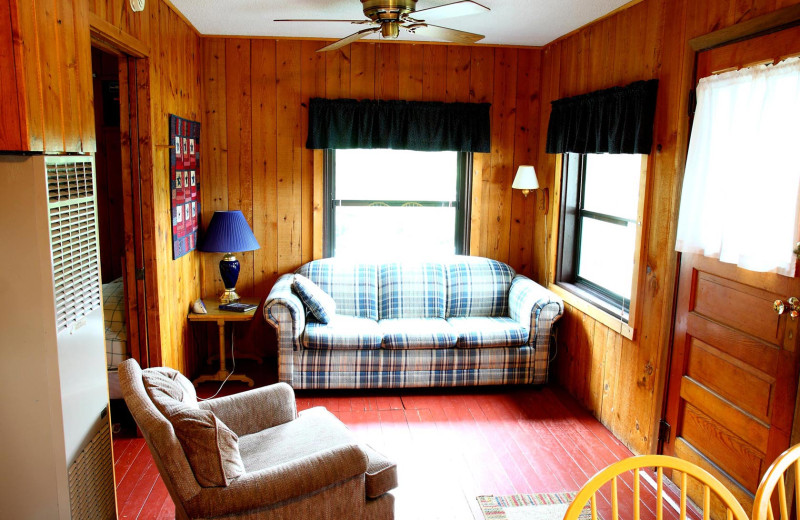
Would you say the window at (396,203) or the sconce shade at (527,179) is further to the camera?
the window at (396,203)

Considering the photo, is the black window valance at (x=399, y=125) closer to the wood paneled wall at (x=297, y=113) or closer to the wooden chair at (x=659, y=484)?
the wood paneled wall at (x=297, y=113)

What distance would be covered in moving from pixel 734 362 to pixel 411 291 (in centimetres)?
242

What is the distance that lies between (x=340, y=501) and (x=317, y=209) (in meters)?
2.88

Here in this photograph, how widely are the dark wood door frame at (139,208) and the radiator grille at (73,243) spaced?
1.26 metres

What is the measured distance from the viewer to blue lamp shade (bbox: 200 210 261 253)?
14.2 ft

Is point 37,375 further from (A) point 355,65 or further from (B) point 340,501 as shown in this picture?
(A) point 355,65

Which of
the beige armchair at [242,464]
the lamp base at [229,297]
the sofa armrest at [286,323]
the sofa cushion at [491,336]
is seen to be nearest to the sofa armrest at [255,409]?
the beige armchair at [242,464]

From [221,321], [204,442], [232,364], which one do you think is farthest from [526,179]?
[204,442]

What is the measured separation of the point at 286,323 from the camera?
4.06m

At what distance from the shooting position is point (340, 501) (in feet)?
7.54

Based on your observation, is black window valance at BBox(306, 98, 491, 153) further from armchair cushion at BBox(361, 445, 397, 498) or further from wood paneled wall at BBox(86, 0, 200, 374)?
armchair cushion at BBox(361, 445, 397, 498)

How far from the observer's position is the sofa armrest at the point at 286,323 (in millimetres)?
4047

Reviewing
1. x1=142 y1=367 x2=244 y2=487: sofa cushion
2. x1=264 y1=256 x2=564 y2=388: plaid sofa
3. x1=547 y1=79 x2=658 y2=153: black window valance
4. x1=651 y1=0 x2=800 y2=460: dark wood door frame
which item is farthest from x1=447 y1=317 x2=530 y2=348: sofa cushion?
x1=142 y1=367 x2=244 y2=487: sofa cushion

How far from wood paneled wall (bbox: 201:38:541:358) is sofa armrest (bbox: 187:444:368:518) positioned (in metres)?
2.78
